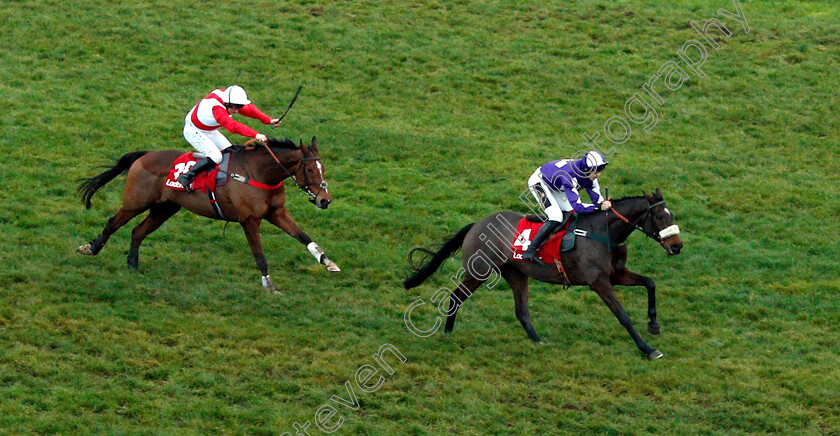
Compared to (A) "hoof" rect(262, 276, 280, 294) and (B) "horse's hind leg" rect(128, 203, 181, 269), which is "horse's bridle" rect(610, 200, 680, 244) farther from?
(B) "horse's hind leg" rect(128, 203, 181, 269)

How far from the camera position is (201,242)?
547 inches

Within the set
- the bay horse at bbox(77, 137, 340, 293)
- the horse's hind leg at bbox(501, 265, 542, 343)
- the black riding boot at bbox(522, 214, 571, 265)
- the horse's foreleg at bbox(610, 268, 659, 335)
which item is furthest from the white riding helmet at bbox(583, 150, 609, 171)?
the bay horse at bbox(77, 137, 340, 293)

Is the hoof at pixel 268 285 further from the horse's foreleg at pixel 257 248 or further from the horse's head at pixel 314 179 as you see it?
the horse's head at pixel 314 179

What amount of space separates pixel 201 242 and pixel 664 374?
7424mm

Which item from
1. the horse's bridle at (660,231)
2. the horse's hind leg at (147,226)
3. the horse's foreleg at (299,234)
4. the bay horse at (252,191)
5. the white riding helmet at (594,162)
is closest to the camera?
the horse's bridle at (660,231)

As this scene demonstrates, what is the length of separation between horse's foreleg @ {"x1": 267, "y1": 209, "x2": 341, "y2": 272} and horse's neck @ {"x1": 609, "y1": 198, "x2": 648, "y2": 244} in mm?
3607

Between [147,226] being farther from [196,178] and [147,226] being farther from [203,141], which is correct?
[203,141]

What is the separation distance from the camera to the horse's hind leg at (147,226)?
1260cm

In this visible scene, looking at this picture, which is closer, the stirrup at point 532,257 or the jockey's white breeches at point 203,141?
the stirrup at point 532,257

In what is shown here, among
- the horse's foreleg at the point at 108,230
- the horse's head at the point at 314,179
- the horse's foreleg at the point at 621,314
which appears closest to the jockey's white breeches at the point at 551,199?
the horse's foreleg at the point at 621,314

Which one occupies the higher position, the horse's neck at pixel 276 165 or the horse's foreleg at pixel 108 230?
the horse's neck at pixel 276 165

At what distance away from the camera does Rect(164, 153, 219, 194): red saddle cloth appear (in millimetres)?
12148

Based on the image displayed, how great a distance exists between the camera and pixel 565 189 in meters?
10.7

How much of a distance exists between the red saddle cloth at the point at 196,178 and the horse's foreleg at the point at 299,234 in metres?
0.93
